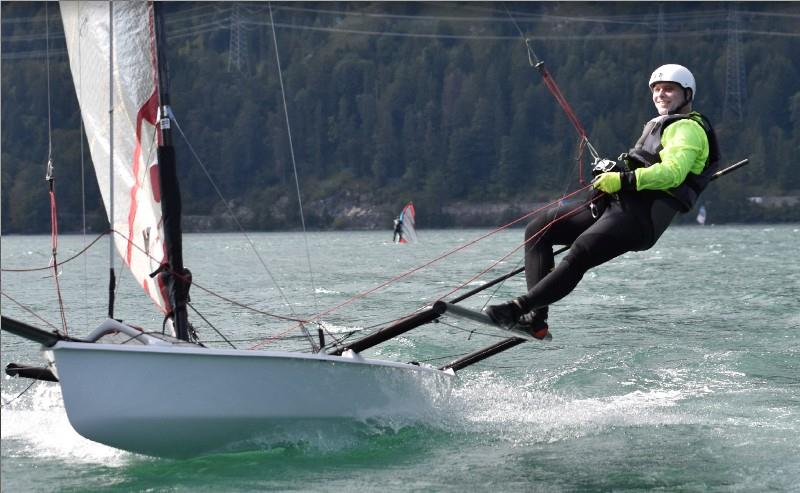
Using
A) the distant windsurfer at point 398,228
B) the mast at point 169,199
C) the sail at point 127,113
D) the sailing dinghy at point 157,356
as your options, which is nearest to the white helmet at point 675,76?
the sailing dinghy at point 157,356

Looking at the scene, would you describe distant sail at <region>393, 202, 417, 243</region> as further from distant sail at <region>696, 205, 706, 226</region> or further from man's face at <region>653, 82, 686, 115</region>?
man's face at <region>653, 82, 686, 115</region>

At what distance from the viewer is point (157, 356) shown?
5.41 metres

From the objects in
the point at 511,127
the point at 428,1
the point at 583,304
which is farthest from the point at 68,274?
the point at 428,1

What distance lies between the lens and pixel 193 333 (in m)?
7.13

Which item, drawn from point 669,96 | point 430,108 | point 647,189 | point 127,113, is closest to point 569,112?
point 669,96

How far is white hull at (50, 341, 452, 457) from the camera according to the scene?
535 cm

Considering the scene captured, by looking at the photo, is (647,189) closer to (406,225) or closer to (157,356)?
(157,356)

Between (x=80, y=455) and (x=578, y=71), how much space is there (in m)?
93.5

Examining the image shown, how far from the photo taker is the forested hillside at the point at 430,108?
8088 cm

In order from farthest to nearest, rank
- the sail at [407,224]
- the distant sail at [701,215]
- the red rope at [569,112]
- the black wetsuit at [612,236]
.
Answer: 1. the distant sail at [701,215]
2. the sail at [407,224]
3. the red rope at [569,112]
4. the black wetsuit at [612,236]

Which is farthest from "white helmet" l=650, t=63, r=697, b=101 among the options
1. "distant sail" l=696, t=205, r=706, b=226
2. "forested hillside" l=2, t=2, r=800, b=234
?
"distant sail" l=696, t=205, r=706, b=226

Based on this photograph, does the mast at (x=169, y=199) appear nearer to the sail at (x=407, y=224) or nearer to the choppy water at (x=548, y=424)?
the choppy water at (x=548, y=424)

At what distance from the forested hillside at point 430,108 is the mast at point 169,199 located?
61396 millimetres

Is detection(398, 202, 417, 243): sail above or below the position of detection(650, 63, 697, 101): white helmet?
below
